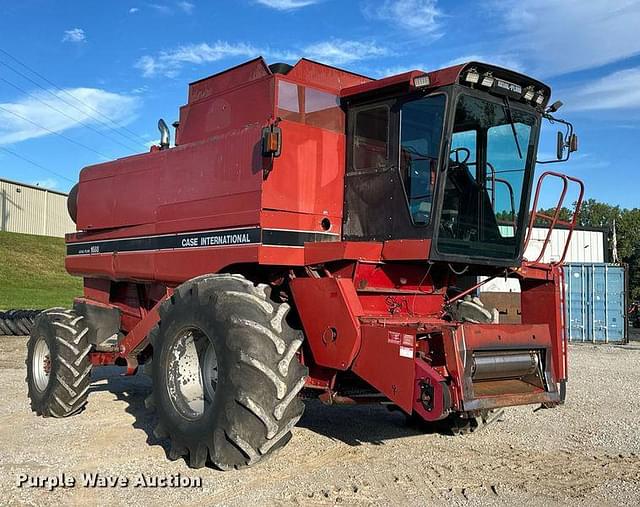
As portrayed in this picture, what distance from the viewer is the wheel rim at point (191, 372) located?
595cm

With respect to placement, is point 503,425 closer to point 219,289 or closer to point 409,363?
point 409,363

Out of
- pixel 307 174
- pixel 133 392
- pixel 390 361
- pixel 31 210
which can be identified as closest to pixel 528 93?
pixel 307 174

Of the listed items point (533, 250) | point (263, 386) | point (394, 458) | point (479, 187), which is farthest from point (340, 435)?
point (533, 250)

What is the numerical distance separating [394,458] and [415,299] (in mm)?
1548

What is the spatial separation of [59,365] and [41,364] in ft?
2.60

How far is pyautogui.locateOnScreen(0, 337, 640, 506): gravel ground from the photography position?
16.3 ft

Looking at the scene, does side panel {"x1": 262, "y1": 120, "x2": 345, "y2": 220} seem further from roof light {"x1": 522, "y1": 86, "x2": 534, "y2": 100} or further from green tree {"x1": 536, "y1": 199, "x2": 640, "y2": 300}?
green tree {"x1": 536, "y1": 199, "x2": 640, "y2": 300}

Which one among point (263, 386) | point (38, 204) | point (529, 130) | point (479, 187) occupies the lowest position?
point (263, 386)

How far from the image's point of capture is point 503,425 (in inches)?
298

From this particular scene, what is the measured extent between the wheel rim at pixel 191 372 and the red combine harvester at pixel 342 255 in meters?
0.01

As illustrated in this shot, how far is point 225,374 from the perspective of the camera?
207 inches

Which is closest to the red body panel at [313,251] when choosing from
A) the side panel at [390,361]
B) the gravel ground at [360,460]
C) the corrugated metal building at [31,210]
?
the side panel at [390,361]

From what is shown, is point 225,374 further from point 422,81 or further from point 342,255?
point 422,81

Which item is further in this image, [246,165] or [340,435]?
[340,435]
